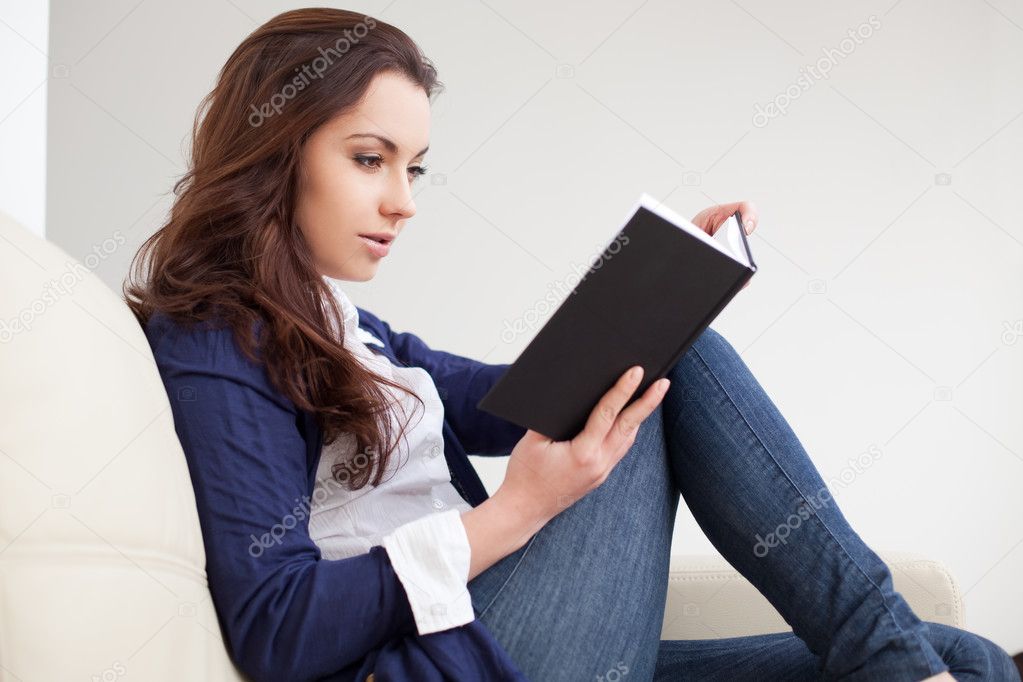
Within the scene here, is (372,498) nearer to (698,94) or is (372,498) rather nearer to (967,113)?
(698,94)

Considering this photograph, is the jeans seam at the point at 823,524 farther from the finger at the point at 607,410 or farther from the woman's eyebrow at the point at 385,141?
the woman's eyebrow at the point at 385,141

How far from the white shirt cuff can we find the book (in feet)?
0.42

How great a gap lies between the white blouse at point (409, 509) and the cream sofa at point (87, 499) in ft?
0.61

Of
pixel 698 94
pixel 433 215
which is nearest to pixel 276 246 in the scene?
pixel 433 215

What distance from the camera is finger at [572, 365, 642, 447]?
89cm

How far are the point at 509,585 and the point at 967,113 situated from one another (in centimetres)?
198

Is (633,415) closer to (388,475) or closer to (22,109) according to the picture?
(388,475)

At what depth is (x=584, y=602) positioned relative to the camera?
36.3 inches

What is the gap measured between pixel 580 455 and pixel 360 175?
18.5 inches

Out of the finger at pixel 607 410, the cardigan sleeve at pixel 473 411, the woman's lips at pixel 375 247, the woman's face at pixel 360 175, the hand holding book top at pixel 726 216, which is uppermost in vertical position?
the hand holding book top at pixel 726 216

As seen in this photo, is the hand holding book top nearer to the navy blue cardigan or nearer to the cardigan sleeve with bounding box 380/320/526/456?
the cardigan sleeve with bounding box 380/320/526/456

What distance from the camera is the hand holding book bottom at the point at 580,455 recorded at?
90cm

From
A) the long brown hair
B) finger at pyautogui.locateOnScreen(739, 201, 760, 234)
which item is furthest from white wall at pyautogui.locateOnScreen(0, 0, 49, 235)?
finger at pyautogui.locateOnScreen(739, 201, 760, 234)

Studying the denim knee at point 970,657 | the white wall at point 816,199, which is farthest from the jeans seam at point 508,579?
the white wall at point 816,199
